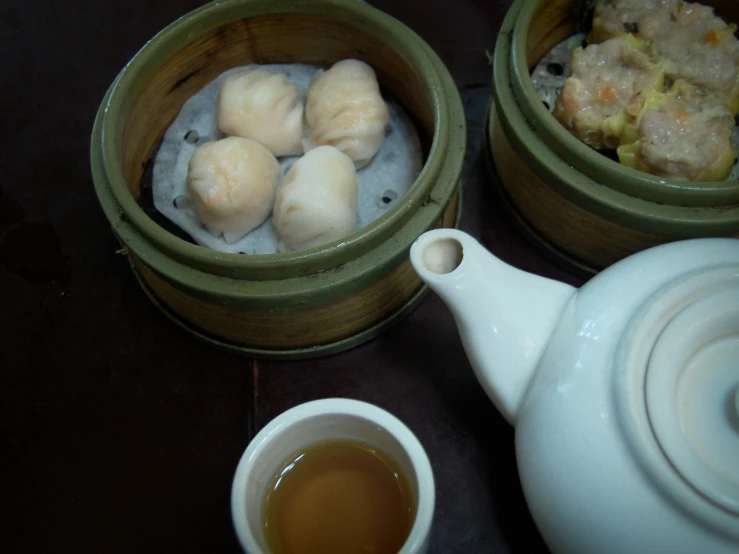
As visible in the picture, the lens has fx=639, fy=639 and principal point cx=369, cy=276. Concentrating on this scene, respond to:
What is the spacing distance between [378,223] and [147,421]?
0.59 metres

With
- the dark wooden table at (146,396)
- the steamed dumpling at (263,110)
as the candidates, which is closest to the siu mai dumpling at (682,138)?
the dark wooden table at (146,396)

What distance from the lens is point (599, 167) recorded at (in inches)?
41.6

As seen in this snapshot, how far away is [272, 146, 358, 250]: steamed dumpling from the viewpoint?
1.15m

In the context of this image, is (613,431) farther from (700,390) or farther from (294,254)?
(294,254)

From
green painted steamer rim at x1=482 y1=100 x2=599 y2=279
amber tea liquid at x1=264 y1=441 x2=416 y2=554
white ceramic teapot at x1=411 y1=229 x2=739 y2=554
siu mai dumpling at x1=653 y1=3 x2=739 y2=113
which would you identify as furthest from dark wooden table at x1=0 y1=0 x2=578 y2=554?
siu mai dumpling at x1=653 y1=3 x2=739 y2=113

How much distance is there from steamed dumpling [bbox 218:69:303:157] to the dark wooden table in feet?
1.28

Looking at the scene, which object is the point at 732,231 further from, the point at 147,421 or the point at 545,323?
the point at 147,421

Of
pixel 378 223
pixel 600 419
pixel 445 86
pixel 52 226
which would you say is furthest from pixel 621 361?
pixel 52 226

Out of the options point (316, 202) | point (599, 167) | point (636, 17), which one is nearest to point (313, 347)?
point (316, 202)

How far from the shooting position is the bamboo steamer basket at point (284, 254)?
3.30ft

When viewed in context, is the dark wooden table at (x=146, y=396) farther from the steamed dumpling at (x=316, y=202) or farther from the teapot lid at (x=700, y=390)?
the teapot lid at (x=700, y=390)

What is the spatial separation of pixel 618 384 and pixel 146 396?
34.7 inches

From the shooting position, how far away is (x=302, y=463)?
954 mm

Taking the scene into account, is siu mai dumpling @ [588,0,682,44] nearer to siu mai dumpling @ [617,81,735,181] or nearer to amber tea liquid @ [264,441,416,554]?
siu mai dumpling @ [617,81,735,181]
